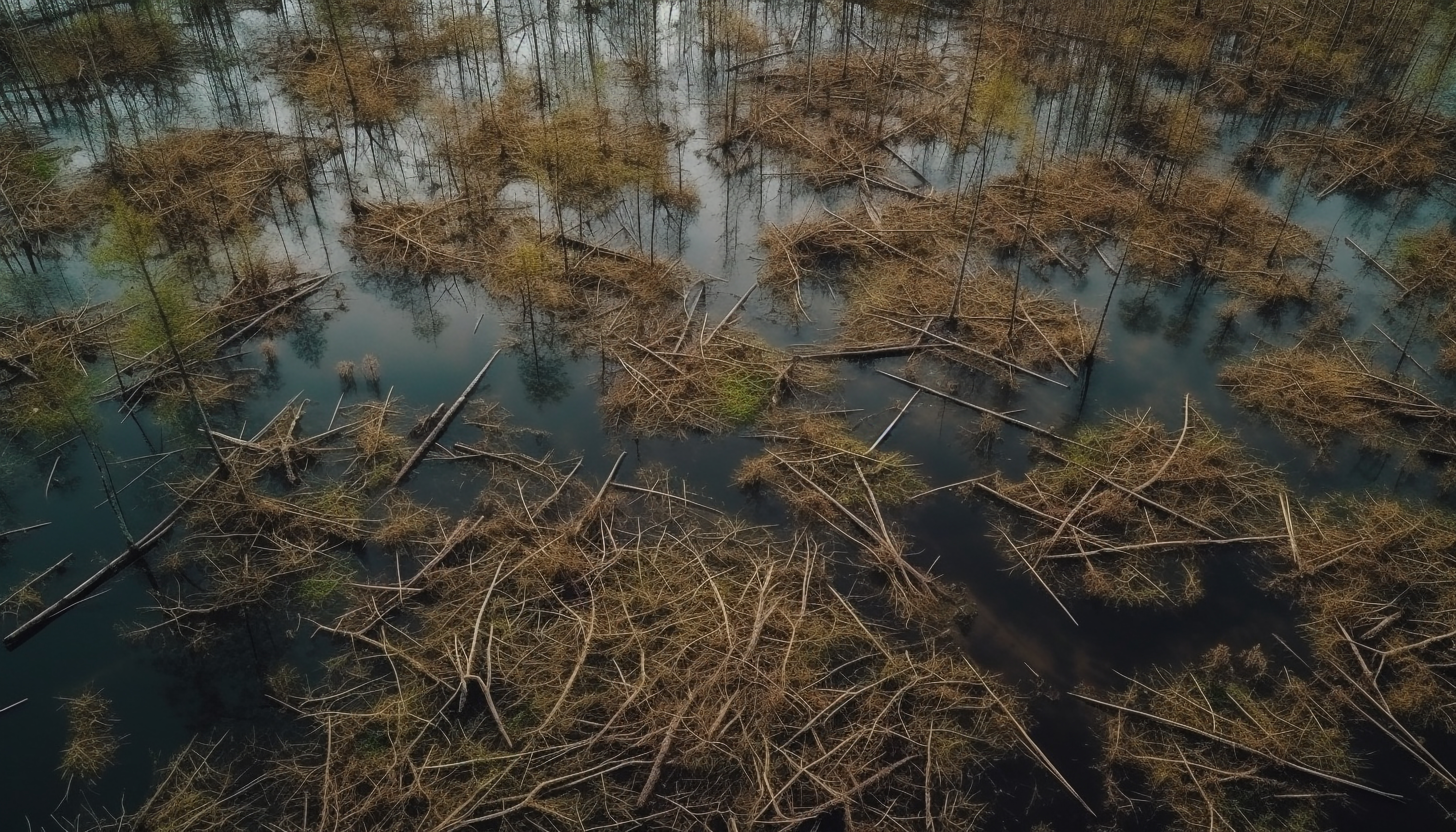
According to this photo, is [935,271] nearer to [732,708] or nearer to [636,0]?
[732,708]

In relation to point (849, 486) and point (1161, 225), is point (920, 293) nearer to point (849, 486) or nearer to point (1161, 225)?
point (849, 486)

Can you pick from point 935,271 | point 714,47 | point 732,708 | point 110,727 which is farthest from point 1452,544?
point 714,47

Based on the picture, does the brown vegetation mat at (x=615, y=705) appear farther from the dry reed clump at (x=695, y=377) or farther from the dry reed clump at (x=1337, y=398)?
the dry reed clump at (x=1337, y=398)

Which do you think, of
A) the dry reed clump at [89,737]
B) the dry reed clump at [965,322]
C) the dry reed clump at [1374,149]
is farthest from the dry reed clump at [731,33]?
the dry reed clump at [89,737]

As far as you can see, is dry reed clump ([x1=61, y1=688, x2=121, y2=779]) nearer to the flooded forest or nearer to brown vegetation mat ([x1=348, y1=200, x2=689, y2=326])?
the flooded forest

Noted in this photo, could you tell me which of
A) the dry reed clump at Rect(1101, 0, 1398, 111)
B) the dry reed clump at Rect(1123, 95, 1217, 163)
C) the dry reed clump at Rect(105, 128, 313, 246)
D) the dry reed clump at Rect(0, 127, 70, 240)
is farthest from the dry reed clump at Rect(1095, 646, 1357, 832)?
the dry reed clump at Rect(0, 127, 70, 240)

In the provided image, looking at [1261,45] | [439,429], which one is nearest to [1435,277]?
[1261,45]
